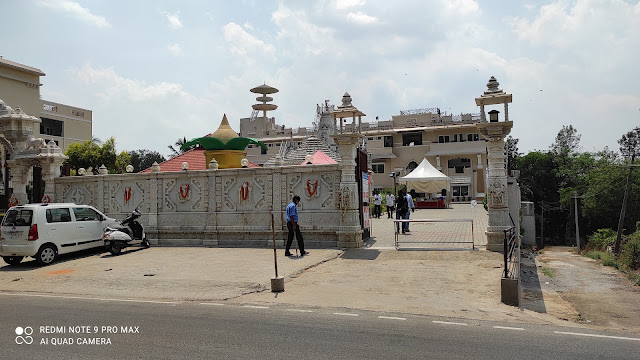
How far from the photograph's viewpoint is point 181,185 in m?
15.6

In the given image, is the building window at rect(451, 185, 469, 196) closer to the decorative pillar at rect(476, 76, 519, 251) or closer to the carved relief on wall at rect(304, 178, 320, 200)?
the decorative pillar at rect(476, 76, 519, 251)

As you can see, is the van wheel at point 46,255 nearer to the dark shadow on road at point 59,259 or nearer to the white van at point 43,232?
the white van at point 43,232

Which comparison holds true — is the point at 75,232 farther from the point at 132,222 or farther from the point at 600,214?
the point at 600,214

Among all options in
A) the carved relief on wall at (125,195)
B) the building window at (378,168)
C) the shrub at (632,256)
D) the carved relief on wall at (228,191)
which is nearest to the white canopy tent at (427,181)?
the building window at (378,168)

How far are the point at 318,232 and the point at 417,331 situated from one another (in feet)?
25.9

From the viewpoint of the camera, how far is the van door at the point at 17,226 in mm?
11969

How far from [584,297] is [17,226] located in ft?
46.3

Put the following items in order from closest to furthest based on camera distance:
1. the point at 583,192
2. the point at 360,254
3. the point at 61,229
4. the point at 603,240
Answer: the point at 360,254 < the point at 61,229 < the point at 603,240 < the point at 583,192

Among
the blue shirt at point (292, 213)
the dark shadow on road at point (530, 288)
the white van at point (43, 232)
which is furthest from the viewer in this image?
the blue shirt at point (292, 213)

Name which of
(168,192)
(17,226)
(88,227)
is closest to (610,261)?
(168,192)

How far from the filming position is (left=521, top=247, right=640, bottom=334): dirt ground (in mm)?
7652

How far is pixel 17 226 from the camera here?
39.4 feet

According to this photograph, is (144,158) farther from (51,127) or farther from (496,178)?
(496,178)

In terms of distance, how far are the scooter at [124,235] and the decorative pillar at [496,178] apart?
35.2 ft
